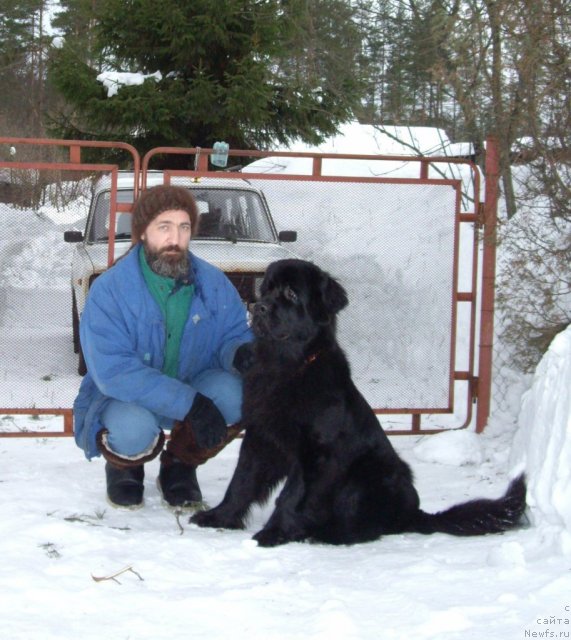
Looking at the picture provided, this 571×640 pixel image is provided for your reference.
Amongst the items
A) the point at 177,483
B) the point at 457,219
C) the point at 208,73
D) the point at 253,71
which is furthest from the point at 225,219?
the point at 208,73

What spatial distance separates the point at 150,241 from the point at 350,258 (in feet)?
6.11

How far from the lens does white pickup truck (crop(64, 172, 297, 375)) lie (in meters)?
5.41

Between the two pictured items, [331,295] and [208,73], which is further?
[208,73]

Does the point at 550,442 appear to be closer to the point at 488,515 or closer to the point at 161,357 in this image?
the point at 488,515

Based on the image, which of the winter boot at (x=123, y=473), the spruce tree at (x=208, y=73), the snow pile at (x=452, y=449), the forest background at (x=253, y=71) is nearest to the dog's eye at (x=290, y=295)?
the winter boot at (x=123, y=473)

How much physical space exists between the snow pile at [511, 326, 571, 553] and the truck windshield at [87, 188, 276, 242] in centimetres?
262

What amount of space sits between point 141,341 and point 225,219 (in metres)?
2.36

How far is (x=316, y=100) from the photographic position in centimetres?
1107

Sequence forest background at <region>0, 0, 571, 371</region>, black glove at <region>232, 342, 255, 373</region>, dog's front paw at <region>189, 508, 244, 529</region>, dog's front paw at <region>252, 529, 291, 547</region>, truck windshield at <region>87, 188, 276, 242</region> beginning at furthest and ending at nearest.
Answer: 1. forest background at <region>0, 0, 571, 371</region>
2. truck windshield at <region>87, 188, 276, 242</region>
3. black glove at <region>232, 342, 255, 373</region>
4. dog's front paw at <region>189, 508, 244, 529</region>
5. dog's front paw at <region>252, 529, 291, 547</region>

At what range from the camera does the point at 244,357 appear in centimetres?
Answer: 377

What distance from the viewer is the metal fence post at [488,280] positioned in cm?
527

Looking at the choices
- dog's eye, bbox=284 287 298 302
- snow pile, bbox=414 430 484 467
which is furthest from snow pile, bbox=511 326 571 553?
dog's eye, bbox=284 287 298 302

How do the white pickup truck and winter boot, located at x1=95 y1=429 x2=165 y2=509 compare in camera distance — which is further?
the white pickup truck

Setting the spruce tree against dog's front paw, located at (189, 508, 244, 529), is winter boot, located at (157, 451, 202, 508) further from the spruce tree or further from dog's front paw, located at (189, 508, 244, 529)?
the spruce tree
